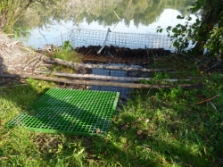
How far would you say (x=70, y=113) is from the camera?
2.98 meters

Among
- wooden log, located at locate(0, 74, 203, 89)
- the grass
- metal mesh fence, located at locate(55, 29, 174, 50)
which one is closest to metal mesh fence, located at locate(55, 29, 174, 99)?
metal mesh fence, located at locate(55, 29, 174, 50)

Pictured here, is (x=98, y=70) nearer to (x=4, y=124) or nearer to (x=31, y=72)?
(x=31, y=72)

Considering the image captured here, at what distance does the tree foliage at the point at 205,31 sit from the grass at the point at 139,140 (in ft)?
5.74

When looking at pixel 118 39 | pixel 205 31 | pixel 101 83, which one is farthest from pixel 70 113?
pixel 118 39

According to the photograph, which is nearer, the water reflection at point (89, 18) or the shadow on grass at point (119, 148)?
the shadow on grass at point (119, 148)

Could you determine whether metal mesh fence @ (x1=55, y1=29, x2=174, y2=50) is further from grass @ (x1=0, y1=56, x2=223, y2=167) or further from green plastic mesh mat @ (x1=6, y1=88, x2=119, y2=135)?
grass @ (x1=0, y1=56, x2=223, y2=167)

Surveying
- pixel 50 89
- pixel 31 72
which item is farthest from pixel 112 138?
pixel 31 72

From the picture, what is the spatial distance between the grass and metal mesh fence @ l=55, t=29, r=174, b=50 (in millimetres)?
4474

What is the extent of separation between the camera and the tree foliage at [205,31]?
4551 mm

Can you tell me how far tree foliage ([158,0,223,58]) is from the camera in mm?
4551

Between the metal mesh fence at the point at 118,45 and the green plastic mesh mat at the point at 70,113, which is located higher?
the metal mesh fence at the point at 118,45

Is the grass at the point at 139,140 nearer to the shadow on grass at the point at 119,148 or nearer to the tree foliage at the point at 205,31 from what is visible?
the shadow on grass at the point at 119,148

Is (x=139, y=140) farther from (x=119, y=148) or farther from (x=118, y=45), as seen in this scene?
(x=118, y=45)

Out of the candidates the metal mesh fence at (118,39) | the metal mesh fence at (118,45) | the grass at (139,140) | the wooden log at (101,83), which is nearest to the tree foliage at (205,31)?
the metal mesh fence at (118,45)
